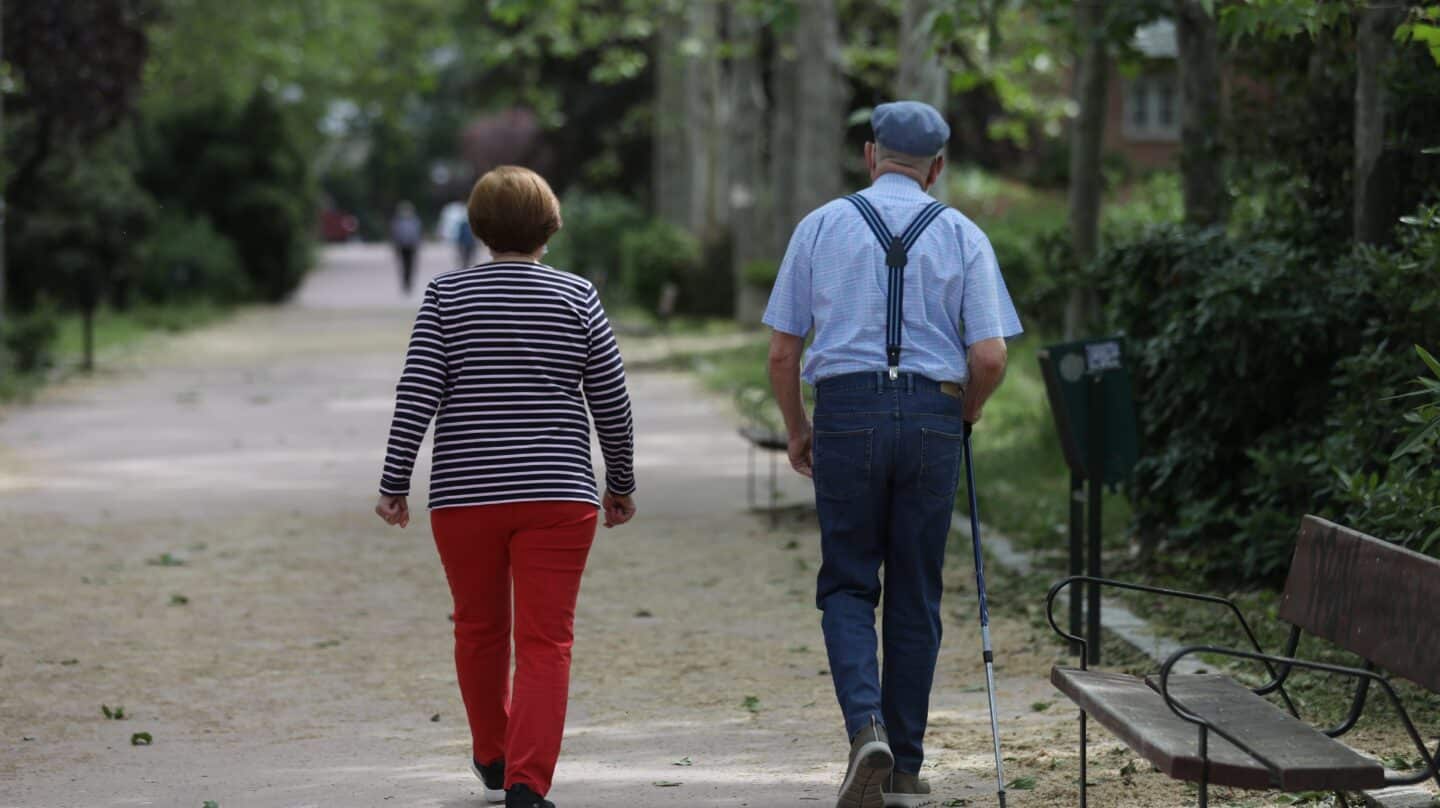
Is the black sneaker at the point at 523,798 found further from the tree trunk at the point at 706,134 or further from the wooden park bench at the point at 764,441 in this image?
the tree trunk at the point at 706,134

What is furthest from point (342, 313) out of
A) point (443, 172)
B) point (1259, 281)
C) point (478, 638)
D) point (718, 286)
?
point (443, 172)

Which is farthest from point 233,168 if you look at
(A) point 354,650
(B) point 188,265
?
(A) point 354,650

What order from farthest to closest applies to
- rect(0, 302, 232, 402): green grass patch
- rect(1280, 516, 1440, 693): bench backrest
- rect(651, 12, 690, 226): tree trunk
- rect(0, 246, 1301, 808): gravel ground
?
rect(651, 12, 690, 226): tree trunk
rect(0, 302, 232, 402): green grass patch
rect(0, 246, 1301, 808): gravel ground
rect(1280, 516, 1440, 693): bench backrest

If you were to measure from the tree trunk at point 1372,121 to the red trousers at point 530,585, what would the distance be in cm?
457

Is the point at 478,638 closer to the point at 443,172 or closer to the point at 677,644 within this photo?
the point at 677,644

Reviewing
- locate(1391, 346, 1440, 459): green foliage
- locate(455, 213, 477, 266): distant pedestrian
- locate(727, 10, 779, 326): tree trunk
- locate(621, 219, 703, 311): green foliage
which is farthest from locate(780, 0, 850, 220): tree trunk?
locate(1391, 346, 1440, 459): green foliage

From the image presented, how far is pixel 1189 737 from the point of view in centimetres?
A: 478

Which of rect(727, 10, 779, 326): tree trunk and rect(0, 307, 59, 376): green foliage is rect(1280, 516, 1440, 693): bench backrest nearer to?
rect(0, 307, 59, 376): green foliage

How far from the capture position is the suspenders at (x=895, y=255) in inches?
213

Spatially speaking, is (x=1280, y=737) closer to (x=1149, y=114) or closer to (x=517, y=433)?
(x=517, y=433)

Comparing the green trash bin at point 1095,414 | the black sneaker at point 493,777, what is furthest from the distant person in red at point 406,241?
the black sneaker at point 493,777

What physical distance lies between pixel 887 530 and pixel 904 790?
0.69m

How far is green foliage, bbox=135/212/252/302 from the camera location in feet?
118

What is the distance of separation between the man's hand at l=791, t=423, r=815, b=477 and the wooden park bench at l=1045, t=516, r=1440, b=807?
72cm
